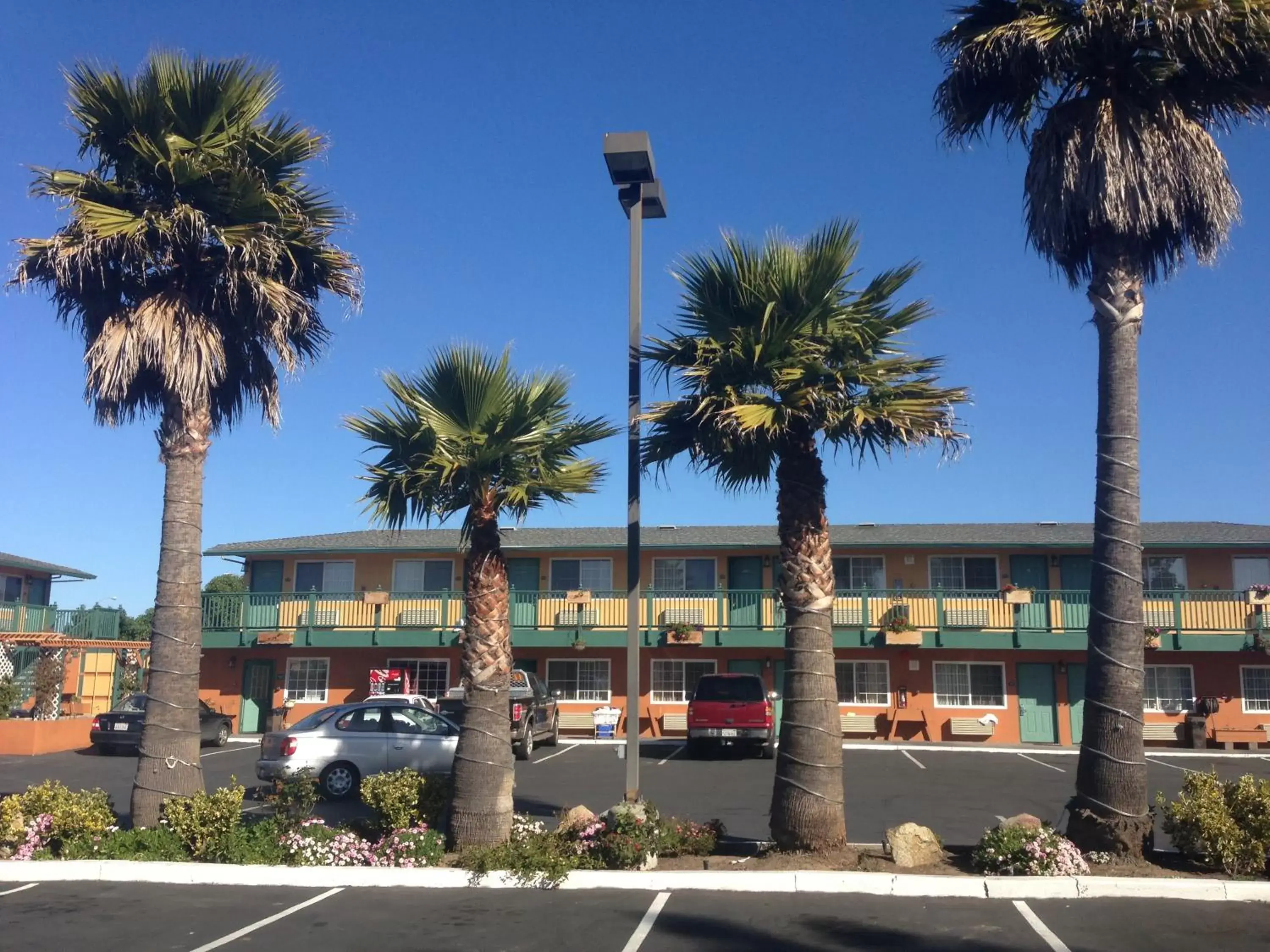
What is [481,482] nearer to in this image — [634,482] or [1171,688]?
[634,482]

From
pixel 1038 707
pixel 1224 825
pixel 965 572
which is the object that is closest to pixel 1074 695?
pixel 1038 707

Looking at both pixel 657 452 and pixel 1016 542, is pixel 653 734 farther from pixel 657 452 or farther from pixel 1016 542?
pixel 657 452

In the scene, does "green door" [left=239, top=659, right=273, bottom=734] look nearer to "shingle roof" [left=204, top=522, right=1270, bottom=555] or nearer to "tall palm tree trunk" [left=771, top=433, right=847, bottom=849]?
"shingle roof" [left=204, top=522, right=1270, bottom=555]

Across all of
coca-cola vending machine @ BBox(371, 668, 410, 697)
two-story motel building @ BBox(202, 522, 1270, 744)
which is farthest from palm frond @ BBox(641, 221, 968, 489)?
coca-cola vending machine @ BBox(371, 668, 410, 697)

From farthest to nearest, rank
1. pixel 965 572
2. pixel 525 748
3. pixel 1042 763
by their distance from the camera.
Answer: pixel 965 572, pixel 1042 763, pixel 525 748

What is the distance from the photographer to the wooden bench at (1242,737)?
26.0 metres

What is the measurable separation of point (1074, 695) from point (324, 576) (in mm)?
21257

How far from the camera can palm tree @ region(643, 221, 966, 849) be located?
9.47 metres

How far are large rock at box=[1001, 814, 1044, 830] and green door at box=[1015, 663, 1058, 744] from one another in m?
19.0

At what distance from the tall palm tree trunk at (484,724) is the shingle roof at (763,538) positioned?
18.3 meters

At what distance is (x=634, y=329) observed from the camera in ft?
35.0

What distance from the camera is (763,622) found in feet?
90.5

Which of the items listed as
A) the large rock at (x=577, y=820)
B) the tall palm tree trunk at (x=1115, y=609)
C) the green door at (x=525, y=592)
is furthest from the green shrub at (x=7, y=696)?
the tall palm tree trunk at (x=1115, y=609)

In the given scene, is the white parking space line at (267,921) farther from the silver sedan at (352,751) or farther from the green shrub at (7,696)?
the green shrub at (7,696)
